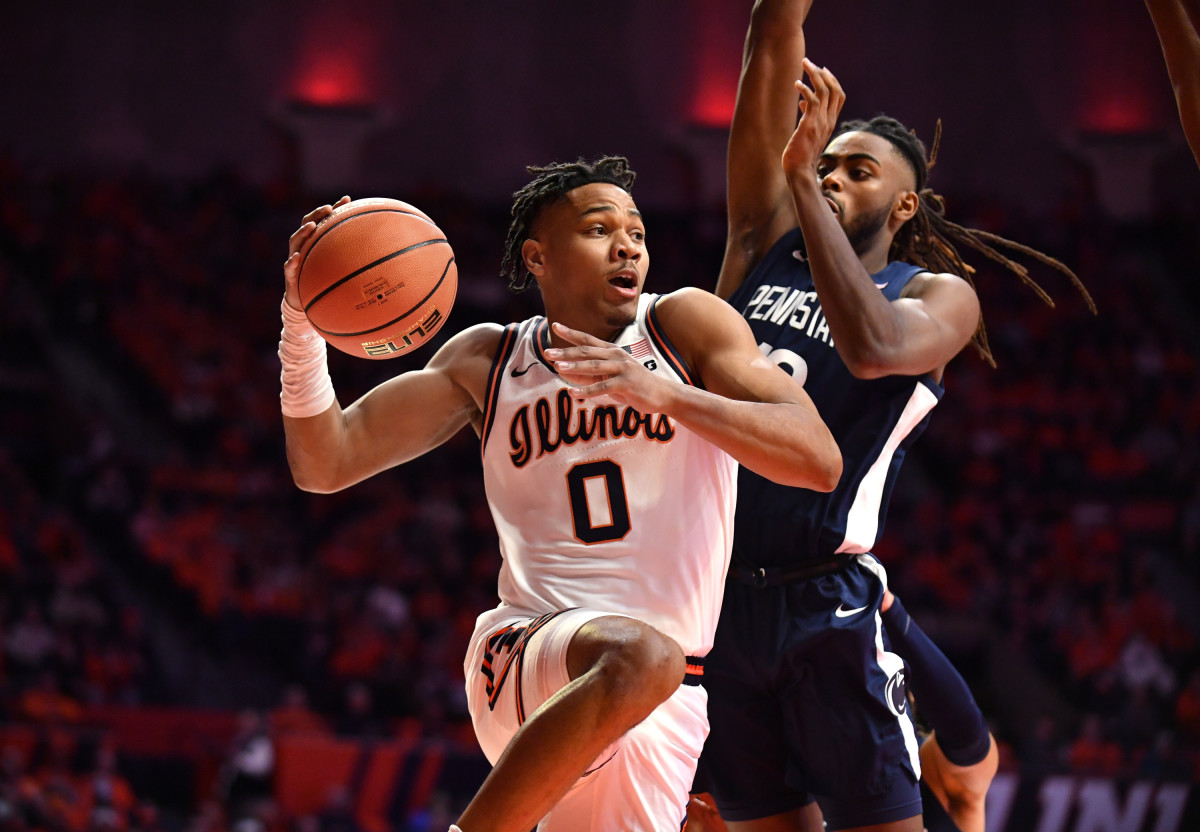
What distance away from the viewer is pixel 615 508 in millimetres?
3334

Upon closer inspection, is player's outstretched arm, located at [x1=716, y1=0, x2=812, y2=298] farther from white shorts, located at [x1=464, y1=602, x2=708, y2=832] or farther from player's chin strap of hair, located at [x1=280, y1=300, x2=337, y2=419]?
white shorts, located at [x1=464, y1=602, x2=708, y2=832]

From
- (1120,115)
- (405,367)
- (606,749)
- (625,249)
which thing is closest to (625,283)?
(625,249)

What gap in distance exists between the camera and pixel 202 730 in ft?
28.9

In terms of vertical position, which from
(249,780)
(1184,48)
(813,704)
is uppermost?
(1184,48)

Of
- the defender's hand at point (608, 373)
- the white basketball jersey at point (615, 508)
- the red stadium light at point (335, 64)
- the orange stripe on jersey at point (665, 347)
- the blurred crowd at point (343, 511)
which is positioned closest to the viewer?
the defender's hand at point (608, 373)

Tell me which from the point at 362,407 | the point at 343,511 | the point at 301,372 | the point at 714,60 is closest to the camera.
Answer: the point at 301,372

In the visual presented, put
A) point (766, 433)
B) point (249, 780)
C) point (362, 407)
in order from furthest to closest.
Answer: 1. point (249, 780)
2. point (362, 407)
3. point (766, 433)

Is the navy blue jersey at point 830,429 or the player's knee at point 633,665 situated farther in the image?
the navy blue jersey at point 830,429

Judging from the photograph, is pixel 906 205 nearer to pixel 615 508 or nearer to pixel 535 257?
pixel 535 257

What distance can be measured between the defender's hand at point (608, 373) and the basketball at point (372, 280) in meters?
0.61

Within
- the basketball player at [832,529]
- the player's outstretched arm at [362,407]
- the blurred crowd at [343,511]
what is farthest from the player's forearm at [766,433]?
the blurred crowd at [343,511]

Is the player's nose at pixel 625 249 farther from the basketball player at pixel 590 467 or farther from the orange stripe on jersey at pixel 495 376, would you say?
the orange stripe on jersey at pixel 495 376

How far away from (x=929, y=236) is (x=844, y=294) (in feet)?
3.24

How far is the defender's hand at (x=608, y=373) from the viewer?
299 centimetres
